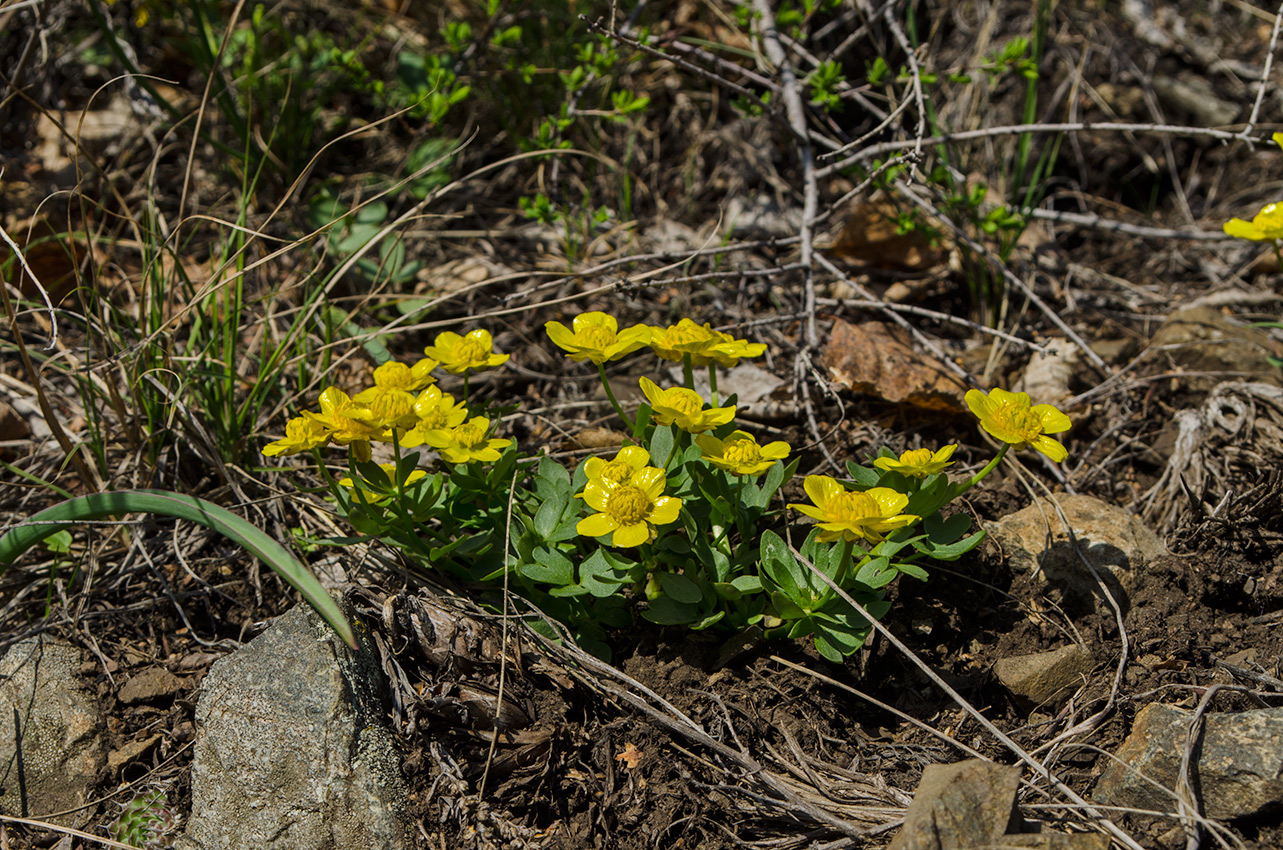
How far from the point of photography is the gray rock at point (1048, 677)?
2.11 metres

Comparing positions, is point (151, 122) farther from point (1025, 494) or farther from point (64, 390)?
point (1025, 494)

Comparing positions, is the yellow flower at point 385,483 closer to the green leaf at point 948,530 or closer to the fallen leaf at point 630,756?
the fallen leaf at point 630,756

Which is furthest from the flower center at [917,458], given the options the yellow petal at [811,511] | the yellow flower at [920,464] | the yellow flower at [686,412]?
the yellow flower at [686,412]

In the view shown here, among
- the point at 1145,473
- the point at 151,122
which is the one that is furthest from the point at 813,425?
the point at 151,122

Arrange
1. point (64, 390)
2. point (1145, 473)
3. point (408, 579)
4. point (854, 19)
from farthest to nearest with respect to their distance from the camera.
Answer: point (854, 19)
point (64, 390)
point (1145, 473)
point (408, 579)

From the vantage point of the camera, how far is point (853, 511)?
1866mm

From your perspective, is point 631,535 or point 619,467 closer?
point 631,535

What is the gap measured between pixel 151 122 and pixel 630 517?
3277mm

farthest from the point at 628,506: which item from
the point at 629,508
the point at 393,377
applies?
the point at 393,377

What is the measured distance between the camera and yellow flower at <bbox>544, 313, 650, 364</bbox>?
2.16 meters

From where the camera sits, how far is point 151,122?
153 inches

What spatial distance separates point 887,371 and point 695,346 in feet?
3.37

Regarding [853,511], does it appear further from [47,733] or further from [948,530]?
[47,733]

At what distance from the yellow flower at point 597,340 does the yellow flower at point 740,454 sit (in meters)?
0.31
